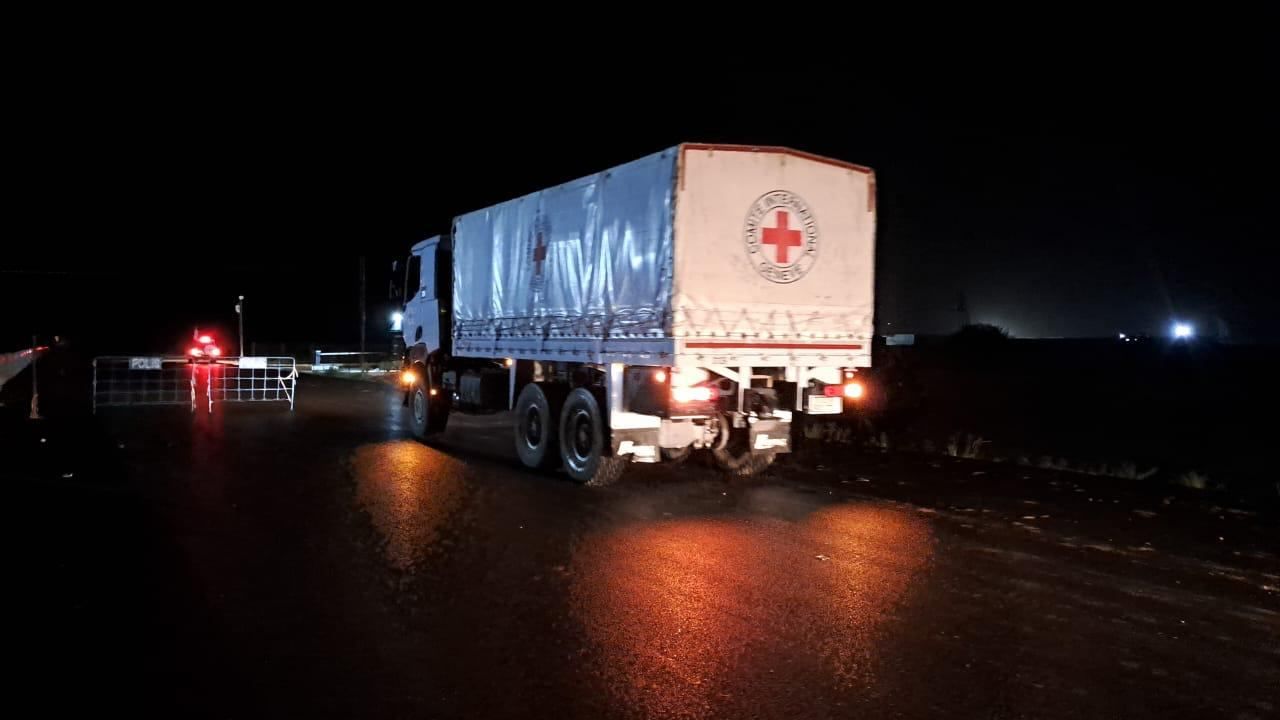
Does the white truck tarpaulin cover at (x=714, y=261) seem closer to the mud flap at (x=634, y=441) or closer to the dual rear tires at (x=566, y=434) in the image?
the dual rear tires at (x=566, y=434)

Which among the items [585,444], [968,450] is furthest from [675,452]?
[968,450]

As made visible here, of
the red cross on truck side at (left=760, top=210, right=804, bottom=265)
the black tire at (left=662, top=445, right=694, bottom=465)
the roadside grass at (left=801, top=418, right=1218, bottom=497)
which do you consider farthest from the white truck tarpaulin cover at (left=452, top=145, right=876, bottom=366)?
the roadside grass at (left=801, top=418, right=1218, bottom=497)

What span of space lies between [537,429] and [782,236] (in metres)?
4.45

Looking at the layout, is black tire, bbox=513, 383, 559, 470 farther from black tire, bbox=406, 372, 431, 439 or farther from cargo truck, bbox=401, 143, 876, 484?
black tire, bbox=406, 372, 431, 439

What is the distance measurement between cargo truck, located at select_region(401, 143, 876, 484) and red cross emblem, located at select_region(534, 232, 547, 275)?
4cm

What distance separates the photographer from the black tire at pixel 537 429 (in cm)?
1302

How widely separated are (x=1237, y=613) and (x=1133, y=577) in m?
0.99

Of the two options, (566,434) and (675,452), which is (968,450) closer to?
(675,452)

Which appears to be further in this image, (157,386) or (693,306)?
(157,386)

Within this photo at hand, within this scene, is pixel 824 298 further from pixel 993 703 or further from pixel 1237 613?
pixel 993 703

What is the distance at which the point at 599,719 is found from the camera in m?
4.52

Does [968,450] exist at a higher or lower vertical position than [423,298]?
lower

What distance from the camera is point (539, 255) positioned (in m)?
13.6

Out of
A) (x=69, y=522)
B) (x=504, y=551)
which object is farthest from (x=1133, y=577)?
(x=69, y=522)
